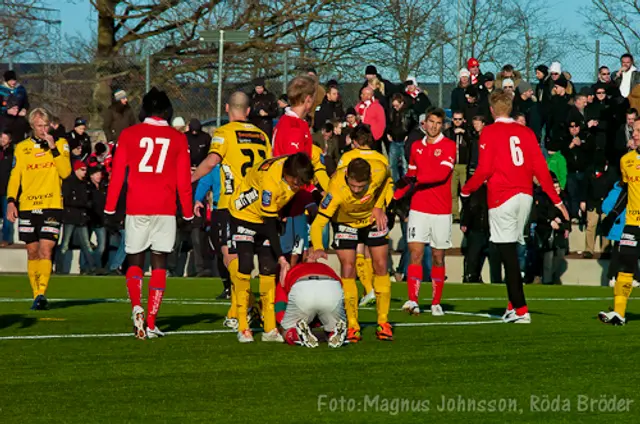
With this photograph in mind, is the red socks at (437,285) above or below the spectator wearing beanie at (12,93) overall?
below

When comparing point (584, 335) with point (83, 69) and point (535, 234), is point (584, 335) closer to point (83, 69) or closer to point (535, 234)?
point (535, 234)

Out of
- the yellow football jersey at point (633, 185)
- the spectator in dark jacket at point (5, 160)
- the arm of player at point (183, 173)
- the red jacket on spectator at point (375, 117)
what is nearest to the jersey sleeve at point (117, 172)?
the arm of player at point (183, 173)

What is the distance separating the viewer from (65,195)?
25.8m

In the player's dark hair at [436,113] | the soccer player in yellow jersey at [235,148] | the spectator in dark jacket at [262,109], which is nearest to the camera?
the soccer player in yellow jersey at [235,148]

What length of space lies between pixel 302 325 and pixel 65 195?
14.8m

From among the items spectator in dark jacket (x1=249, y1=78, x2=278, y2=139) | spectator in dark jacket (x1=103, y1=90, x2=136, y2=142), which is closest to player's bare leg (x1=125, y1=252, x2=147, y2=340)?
spectator in dark jacket (x1=249, y1=78, x2=278, y2=139)

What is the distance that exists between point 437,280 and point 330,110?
11.3 metres

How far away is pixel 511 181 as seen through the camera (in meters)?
14.5

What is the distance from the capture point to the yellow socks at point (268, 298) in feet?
40.7

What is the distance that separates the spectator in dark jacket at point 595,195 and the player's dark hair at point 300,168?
42.9 ft

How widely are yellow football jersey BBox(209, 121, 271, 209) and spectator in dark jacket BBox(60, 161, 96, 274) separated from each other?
12440 mm

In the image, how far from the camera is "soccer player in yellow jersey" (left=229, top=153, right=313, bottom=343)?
38.4 ft

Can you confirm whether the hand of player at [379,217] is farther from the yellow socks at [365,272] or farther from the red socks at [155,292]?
the yellow socks at [365,272]

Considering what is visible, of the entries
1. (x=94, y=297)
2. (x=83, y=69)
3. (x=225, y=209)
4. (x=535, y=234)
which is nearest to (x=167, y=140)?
(x=225, y=209)
